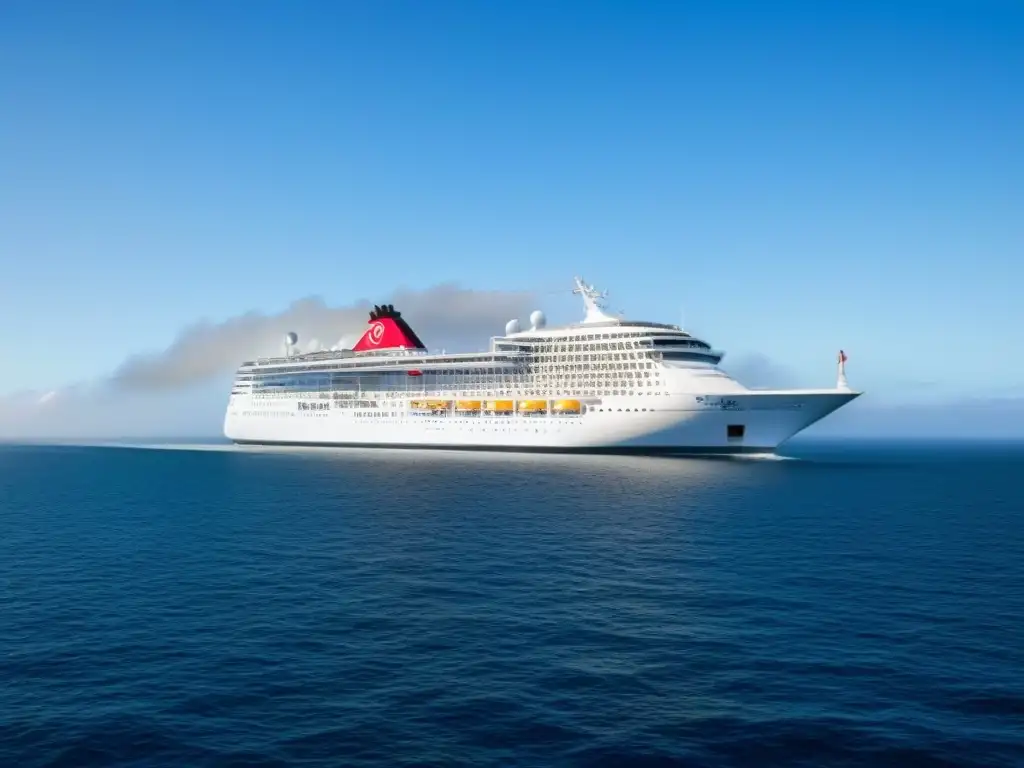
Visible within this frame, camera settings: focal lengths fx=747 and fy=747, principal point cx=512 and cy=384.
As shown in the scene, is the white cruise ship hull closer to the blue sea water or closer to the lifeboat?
the lifeboat

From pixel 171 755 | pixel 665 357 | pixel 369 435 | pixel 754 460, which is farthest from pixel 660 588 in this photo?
pixel 369 435

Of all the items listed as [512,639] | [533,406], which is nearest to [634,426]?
[533,406]

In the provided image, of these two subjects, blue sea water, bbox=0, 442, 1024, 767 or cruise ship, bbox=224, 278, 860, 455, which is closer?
blue sea water, bbox=0, 442, 1024, 767

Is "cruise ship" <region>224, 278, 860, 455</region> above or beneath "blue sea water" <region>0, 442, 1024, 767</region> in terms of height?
above

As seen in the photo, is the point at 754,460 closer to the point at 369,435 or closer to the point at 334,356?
the point at 369,435

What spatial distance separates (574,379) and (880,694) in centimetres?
7815

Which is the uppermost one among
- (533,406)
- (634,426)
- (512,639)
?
(533,406)

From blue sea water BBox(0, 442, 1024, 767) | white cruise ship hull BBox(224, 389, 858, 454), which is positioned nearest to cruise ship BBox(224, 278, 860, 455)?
white cruise ship hull BBox(224, 389, 858, 454)

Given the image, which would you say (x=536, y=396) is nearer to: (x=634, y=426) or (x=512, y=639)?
(x=634, y=426)

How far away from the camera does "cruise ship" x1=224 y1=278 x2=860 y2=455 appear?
83938 millimetres

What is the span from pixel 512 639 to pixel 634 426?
66.2m

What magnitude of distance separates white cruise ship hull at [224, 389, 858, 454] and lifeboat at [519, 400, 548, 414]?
944 millimetres

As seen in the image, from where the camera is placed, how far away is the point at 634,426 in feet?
285

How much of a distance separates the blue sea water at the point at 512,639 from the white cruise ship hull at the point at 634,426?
35.0m
